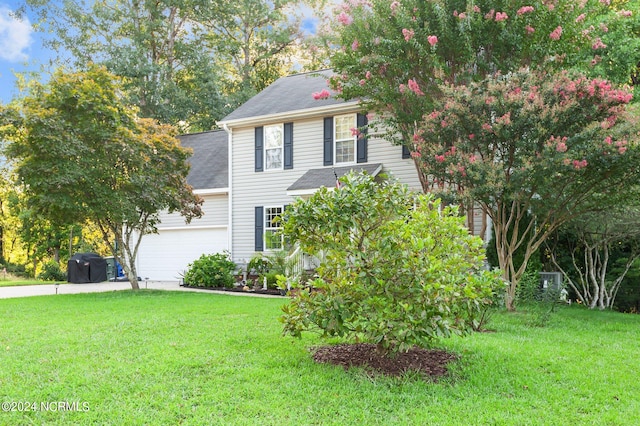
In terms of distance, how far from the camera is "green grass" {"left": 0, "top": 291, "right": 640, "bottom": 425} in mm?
3707

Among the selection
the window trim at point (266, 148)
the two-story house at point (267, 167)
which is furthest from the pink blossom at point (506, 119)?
the window trim at point (266, 148)

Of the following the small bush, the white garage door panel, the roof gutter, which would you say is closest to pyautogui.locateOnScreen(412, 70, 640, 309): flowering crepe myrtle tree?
the roof gutter

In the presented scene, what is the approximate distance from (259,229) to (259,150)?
98.6 inches

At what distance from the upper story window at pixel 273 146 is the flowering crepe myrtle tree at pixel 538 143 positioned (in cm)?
766

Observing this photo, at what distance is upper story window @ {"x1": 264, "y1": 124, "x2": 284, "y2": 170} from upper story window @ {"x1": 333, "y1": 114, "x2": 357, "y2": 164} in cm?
194

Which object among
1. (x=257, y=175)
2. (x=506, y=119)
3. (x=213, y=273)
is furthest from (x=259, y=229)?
(x=506, y=119)

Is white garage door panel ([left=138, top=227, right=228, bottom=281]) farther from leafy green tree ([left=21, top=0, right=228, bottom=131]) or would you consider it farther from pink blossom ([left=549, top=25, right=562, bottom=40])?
pink blossom ([left=549, top=25, right=562, bottom=40])

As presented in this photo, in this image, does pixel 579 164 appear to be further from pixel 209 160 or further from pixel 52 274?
pixel 52 274

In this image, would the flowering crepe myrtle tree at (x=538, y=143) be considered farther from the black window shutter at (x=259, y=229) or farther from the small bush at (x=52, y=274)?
the small bush at (x=52, y=274)

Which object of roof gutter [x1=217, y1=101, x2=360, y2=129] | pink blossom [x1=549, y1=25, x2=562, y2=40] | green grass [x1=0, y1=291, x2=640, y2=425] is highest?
pink blossom [x1=549, y1=25, x2=562, y2=40]

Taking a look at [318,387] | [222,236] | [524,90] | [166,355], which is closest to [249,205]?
[222,236]

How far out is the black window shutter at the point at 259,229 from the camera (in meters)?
15.4

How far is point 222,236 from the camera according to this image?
55.3ft

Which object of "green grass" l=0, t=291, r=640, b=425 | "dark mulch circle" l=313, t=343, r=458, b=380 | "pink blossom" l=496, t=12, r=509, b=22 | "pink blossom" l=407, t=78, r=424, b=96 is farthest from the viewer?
"pink blossom" l=407, t=78, r=424, b=96
